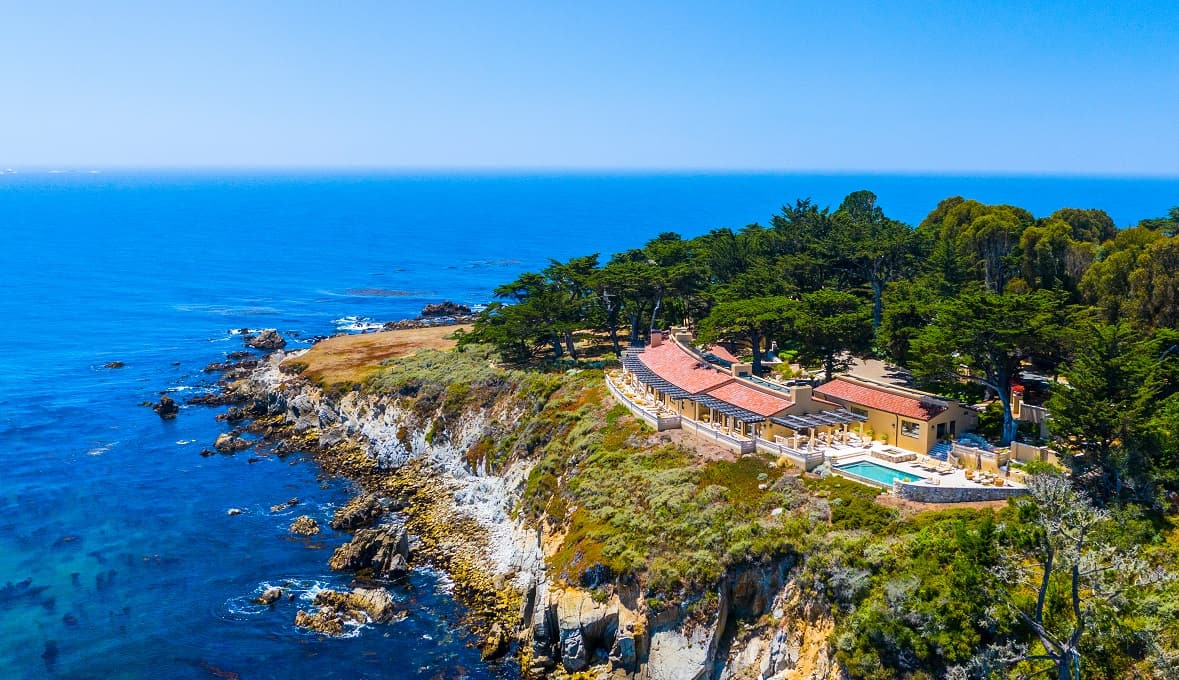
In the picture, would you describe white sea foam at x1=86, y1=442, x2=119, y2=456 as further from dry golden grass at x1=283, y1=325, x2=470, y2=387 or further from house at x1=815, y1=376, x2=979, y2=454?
house at x1=815, y1=376, x2=979, y2=454

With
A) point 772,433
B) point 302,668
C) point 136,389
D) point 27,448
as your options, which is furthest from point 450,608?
point 136,389

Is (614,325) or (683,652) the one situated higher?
(614,325)

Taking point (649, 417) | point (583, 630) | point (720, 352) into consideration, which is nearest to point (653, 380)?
point (649, 417)

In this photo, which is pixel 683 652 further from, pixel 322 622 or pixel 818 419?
pixel 322 622

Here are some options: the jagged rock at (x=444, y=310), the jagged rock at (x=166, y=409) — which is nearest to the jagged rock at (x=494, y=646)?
the jagged rock at (x=166, y=409)

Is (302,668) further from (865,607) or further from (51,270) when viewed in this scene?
(51,270)

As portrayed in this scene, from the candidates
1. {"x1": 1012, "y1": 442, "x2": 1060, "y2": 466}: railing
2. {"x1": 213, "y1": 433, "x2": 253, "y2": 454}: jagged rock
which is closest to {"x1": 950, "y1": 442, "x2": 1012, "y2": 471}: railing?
{"x1": 1012, "y1": 442, "x2": 1060, "y2": 466}: railing
